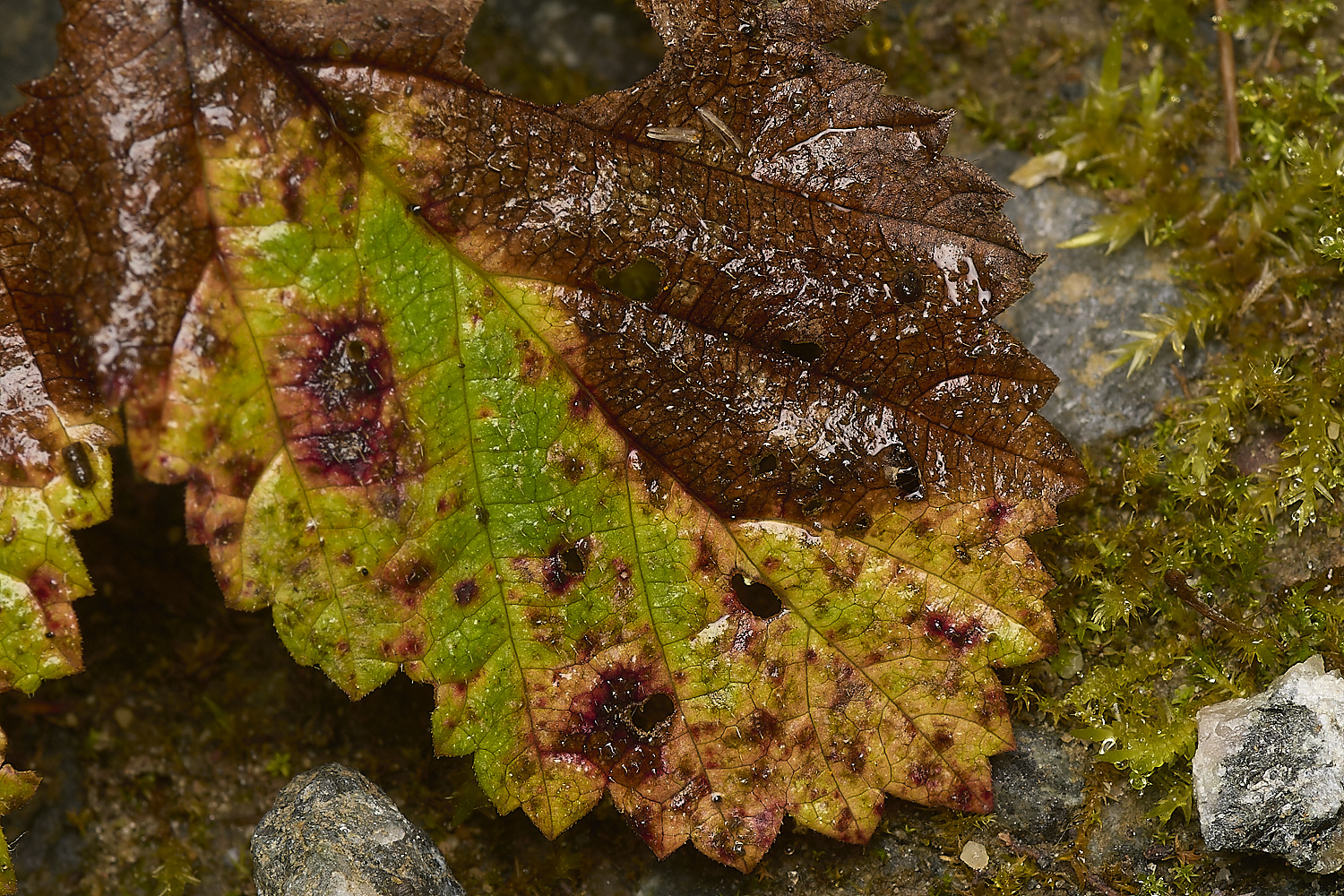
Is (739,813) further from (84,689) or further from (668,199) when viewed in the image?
(84,689)

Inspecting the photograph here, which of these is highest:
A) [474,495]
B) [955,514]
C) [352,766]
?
[474,495]

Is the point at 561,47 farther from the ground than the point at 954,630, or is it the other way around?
the point at 561,47

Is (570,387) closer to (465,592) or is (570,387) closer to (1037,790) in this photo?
(465,592)

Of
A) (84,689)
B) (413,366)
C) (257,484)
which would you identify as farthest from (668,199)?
(84,689)

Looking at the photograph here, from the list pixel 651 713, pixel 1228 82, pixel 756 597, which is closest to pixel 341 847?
pixel 651 713

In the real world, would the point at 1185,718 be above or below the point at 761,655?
below

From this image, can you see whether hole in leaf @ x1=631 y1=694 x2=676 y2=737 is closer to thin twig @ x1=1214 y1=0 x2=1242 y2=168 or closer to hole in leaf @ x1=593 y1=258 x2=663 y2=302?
hole in leaf @ x1=593 y1=258 x2=663 y2=302

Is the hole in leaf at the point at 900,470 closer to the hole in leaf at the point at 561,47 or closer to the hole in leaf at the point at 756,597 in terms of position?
the hole in leaf at the point at 756,597
